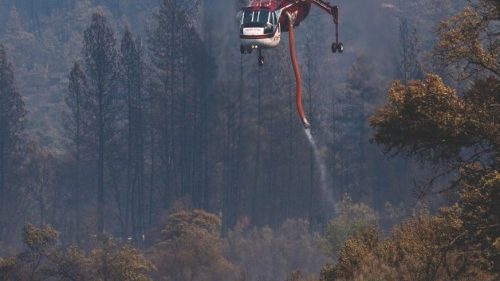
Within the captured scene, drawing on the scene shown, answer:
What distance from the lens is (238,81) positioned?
431 ft

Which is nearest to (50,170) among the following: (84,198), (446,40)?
(84,198)

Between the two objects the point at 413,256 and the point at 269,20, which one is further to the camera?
the point at 269,20

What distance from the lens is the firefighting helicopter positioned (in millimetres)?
38031

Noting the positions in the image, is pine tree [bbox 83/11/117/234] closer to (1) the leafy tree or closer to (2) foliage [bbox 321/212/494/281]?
(2) foliage [bbox 321/212/494/281]

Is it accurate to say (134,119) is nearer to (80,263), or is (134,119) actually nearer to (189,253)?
(189,253)

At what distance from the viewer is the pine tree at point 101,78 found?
427ft

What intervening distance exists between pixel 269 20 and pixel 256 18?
43 cm

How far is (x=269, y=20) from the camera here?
127ft

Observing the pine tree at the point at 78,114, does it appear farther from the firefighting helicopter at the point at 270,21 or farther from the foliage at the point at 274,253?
the firefighting helicopter at the point at 270,21

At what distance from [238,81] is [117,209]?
73.2 ft

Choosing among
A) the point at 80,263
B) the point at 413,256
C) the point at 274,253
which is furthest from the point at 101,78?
the point at 413,256

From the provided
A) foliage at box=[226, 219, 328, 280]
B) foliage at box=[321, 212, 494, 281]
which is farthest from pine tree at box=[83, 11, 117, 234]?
foliage at box=[321, 212, 494, 281]

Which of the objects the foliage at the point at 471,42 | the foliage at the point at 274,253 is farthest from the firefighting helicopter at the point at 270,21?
the foliage at the point at 274,253

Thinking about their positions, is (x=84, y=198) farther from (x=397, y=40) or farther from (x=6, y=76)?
(x=397, y=40)
